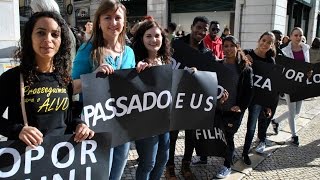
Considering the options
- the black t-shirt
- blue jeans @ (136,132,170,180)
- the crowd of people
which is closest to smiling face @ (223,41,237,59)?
→ the crowd of people

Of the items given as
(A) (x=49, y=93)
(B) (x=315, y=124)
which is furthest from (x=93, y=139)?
(B) (x=315, y=124)

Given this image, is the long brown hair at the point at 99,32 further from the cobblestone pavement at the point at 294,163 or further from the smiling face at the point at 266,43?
the cobblestone pavement at the point at 294,163

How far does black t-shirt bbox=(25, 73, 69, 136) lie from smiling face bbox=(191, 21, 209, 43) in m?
2.03

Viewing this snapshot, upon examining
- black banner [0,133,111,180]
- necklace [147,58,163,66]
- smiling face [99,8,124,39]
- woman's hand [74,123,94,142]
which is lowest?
black banner [0,133,111,180]

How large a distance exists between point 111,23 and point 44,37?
0.61m

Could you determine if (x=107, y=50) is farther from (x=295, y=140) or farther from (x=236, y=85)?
(x=295, y=140)

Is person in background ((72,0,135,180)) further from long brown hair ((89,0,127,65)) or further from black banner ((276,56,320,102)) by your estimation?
black banner ((276,56,320,102))

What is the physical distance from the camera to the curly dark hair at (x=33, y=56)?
6.06ft

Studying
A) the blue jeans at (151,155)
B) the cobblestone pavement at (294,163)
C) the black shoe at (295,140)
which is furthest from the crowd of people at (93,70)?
the black shoe at (295,140)

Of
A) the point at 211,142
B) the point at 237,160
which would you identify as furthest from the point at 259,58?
the point at 237,160

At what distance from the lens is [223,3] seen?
45.8 ft

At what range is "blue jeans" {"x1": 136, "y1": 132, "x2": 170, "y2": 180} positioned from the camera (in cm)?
271

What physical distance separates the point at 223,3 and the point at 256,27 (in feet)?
6.17

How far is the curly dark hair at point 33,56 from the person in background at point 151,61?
0.79m
